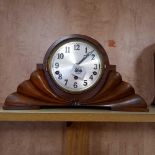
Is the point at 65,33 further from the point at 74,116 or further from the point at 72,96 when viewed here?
the point at 74,116

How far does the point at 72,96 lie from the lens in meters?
0.83

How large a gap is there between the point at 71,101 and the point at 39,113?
0.12 meters

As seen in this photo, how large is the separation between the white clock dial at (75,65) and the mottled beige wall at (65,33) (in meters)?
0.16

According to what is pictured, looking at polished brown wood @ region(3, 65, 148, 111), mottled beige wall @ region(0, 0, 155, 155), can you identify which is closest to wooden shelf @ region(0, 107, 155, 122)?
polished brown wood @ region(3, 65, 148, 111)

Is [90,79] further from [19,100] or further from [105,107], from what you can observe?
[19,100]

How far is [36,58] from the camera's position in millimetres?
994

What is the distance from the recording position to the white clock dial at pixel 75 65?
0.84m

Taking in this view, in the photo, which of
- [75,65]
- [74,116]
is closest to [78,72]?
[75,65]

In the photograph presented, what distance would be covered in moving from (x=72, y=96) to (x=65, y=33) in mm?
286

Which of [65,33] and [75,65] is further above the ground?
[65,33]

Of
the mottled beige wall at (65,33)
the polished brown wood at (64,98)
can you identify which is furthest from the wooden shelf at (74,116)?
the mottled beige wall at (65,33)

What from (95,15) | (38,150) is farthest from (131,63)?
(38,150)

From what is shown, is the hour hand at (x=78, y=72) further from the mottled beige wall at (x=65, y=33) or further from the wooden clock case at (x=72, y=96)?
the mottled beige wall at (x=65, y=33)

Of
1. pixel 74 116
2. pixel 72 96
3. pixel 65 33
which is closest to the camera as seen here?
pixel 74 116
